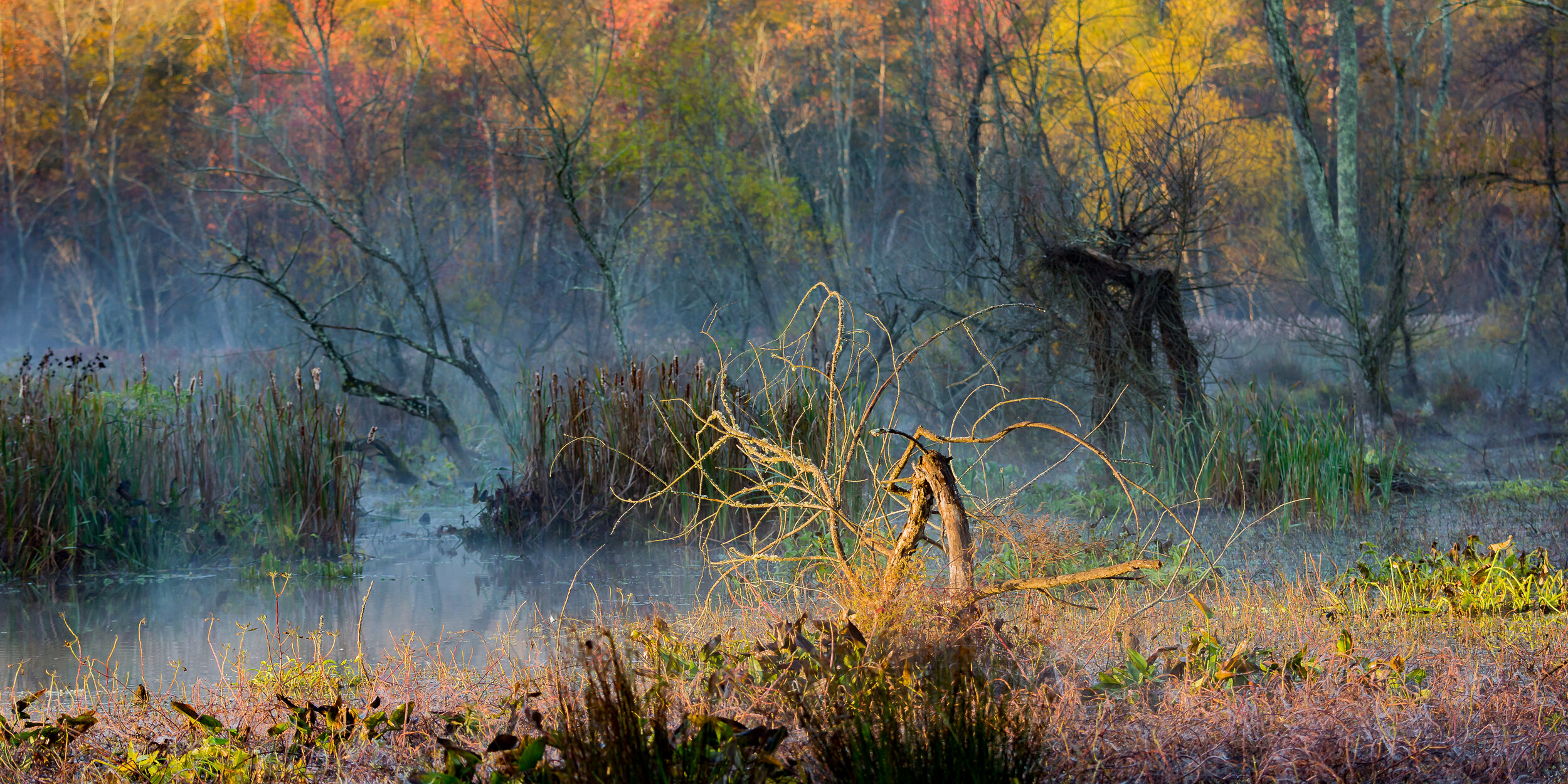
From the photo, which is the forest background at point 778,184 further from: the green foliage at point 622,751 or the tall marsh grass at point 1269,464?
the green foliage at point 622,751

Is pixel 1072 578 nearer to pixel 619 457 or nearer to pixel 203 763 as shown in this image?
→ pixel 203 763

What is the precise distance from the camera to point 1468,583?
4922 millimetres

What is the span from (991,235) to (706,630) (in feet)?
23.5

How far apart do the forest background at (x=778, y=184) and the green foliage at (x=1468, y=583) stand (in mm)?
3146

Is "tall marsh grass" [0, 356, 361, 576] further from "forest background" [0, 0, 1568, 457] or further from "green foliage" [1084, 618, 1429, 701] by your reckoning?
"green foliage" [1084, 618, 1429, 701]

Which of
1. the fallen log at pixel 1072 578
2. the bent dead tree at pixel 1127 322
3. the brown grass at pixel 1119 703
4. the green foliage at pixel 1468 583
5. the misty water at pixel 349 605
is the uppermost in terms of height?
the bent dead tree at pixel 1127 322

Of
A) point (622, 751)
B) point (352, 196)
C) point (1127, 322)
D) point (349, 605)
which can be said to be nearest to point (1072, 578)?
point (622, 751)

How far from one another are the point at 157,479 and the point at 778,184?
930cm

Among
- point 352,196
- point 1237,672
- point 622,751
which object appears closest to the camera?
point 622,751

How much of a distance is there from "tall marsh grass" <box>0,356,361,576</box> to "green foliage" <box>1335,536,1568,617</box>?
19.1ft

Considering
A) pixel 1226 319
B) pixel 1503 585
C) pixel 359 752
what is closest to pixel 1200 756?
pixel 359 752

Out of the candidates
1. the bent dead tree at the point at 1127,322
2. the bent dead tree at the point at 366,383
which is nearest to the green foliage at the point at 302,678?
the bent dead tree at the point at 366,383

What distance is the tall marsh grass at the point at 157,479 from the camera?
685 centimetres

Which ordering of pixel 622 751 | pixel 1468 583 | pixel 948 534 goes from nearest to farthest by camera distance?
pixel 622 751
pixel 948 534
pixel 1468 583
